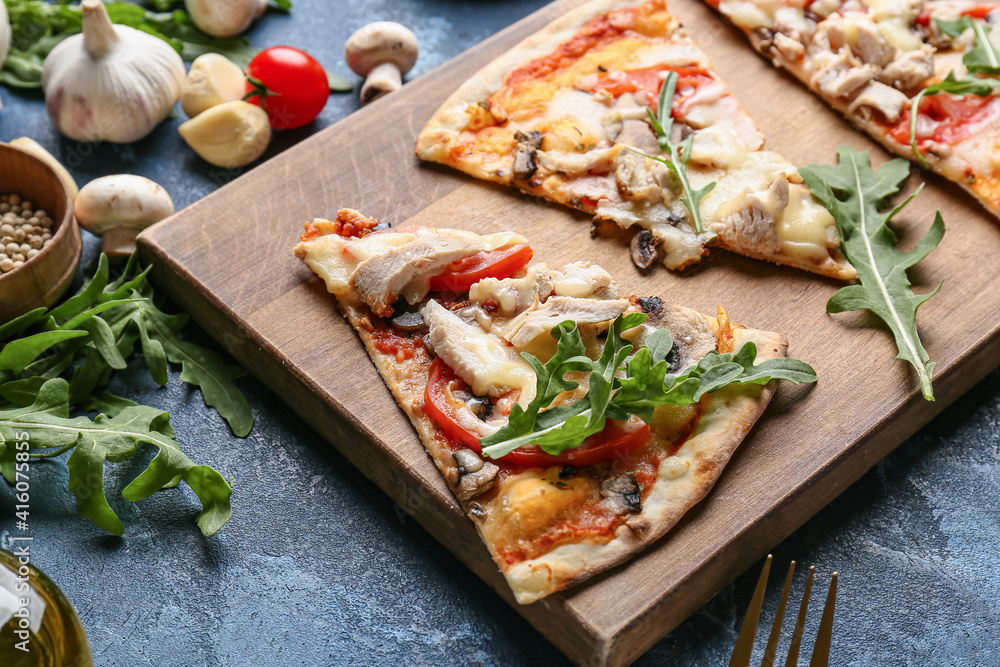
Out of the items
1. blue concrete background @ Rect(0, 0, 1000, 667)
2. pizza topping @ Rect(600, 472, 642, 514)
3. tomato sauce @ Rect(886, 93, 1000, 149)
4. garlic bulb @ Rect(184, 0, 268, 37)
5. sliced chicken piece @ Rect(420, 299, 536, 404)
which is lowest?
blue concrete background @ Rect(0, 0, 1000, 667)

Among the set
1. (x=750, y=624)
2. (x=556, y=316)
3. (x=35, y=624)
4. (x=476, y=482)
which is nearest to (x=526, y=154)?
(x=556, y=316)

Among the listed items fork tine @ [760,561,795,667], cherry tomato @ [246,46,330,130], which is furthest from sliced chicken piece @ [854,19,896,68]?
fork tine @ [760,561,795,667]

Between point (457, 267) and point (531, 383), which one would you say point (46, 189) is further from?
point (531, 383)

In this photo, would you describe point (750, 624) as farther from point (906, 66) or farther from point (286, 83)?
point (286, 83)

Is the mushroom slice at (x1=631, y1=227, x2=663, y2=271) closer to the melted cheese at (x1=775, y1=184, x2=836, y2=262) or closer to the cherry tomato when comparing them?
the melted cheese at (x1=775, y1=184, x2=836, y2=262)

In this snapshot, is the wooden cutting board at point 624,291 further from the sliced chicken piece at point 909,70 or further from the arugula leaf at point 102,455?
the arugula leaf at point 102,455

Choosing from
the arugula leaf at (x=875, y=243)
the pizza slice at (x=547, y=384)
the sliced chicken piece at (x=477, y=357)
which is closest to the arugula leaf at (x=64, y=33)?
the pizza slice at (x=547, y=384)

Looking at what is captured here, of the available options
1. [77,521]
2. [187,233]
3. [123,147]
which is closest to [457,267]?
[187,233]
